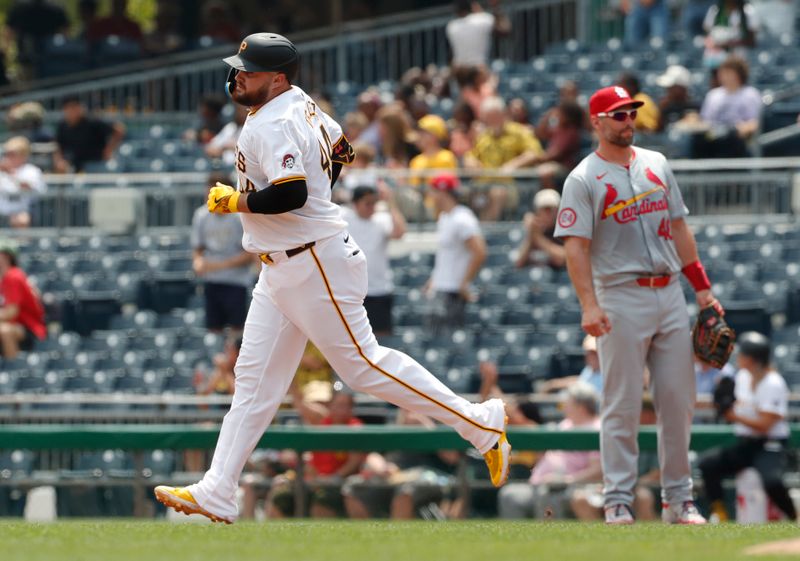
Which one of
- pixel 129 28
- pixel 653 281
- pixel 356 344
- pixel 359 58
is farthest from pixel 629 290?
pixel 129 28

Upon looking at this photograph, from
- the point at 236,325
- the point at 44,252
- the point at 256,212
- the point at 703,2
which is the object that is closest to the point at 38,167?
the point at 44,252

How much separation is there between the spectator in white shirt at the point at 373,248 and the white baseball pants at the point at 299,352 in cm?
552

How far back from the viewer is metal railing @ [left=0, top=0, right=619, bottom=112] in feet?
67.5

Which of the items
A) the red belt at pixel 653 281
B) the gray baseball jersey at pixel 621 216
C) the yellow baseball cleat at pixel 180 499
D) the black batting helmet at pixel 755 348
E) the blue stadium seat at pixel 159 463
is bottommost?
the blue stadium seat at pixel 159 463

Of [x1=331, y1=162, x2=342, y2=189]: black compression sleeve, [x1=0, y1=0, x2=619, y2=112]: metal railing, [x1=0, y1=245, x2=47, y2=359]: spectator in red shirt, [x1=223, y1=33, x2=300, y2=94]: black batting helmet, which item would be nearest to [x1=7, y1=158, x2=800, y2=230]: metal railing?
[x1=0, y1=245, x2=47, y2=359]: spectator in red shirt

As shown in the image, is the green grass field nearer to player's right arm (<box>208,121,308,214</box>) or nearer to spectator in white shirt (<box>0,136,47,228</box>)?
player's right arm (<box>208,121,308,214</box>)

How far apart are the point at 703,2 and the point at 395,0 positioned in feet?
19.4

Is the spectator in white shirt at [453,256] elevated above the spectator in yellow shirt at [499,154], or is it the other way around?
the spectator in yellow shirt at [499,154]

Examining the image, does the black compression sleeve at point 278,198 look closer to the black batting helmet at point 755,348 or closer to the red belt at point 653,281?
the red belt at point 653,281

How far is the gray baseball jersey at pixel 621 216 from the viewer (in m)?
7.88

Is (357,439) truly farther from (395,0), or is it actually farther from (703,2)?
(395,0)

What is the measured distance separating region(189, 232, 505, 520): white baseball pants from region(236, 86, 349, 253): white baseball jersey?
88 mm

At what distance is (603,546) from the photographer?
237 inches

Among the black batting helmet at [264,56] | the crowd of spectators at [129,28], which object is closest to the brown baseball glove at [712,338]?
the black batting helmet at [264,56]
